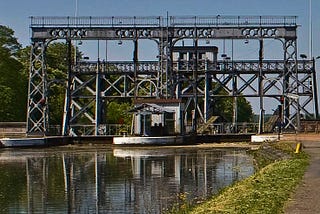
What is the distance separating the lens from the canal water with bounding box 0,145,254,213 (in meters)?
18.5

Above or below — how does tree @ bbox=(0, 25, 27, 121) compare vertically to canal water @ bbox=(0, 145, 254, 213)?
above

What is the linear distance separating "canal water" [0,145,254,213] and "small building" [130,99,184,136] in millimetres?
20503

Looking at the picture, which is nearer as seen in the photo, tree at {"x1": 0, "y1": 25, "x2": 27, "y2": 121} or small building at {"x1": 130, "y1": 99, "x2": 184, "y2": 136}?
small building at {"x1": 130, "y1": 99, "x2": 184, "y2": 136}

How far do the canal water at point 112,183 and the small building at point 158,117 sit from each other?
20503mm

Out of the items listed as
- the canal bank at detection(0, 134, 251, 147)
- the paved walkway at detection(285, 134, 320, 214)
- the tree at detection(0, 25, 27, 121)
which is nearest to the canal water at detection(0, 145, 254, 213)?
the paved walkway at detection(285, 134, 320, 214)

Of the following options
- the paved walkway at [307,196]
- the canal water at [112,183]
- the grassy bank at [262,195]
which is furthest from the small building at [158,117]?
the paved walkway at [307,196]

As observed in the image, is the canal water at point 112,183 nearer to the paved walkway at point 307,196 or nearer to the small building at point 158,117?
the paved walkway at point 307,196

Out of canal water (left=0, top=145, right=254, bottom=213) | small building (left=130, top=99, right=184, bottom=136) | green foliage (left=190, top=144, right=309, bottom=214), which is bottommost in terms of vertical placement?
canal water (left=0, top=145, right=254, bottom=213)

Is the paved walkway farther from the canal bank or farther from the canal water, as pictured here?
the canal bank

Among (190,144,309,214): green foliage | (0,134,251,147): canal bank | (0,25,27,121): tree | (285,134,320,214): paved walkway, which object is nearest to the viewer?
(285,134,320,214): paved walkway

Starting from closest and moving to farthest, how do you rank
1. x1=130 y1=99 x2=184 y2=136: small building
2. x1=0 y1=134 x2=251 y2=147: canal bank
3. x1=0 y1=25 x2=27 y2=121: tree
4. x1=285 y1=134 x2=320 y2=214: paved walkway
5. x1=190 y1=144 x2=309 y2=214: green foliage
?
1. x1=285 y1=134 x2=320 y2=214: paved walkway
2. x1=190 y1=144 x2=309 y2=214: green foliage
3. x1=0 y1=134 x2=251 y2=147: canal bank
4. x1=130 y1=99 x2=184 y2=136: small building
5. x1=0 y1=25 x2=27 y2=121: tree

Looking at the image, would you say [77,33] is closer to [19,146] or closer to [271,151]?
[19,146]

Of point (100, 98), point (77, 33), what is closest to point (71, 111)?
point (100, 98)

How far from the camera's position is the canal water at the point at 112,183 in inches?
727
